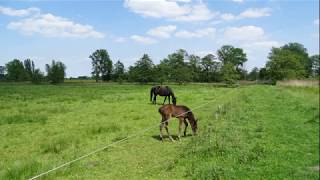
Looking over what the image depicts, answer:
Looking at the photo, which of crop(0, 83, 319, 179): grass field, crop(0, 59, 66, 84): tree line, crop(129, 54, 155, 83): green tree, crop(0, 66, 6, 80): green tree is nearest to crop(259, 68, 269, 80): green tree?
crop(129, 54, 155, 83): green tree

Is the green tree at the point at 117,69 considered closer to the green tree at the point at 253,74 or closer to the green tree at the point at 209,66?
the green tree at the point at 209,66

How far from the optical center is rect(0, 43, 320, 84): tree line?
119m

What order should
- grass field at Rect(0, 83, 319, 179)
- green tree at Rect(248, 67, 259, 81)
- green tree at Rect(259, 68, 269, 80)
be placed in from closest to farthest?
grass field at Rect(0, 83, 319, 179), green tree at Rect(259, 68, 269, 80), green tree at Rect(248, 67, 259, 81)

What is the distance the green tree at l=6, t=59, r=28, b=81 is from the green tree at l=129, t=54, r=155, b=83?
1697 inches

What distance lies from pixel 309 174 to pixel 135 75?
375 ft

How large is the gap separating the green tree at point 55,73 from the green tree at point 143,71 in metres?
25.8

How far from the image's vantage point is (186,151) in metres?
11.9

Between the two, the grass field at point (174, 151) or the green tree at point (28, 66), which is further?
the green tree at point (28, 66)

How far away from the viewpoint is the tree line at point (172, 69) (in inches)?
4697

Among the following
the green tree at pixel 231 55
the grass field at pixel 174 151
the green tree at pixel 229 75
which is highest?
the green tree at pixel 231 55

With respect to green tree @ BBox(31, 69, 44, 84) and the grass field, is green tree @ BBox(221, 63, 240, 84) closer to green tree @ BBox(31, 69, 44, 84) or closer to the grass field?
green tree @ BBox(31, 69, 44, 84)

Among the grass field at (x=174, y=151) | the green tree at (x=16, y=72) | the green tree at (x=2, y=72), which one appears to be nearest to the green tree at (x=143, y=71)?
the green tree at (x=16, y=72)

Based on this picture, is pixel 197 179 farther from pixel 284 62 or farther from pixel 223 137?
pixel 284 62

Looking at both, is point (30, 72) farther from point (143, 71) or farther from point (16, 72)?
point (143, 71)
